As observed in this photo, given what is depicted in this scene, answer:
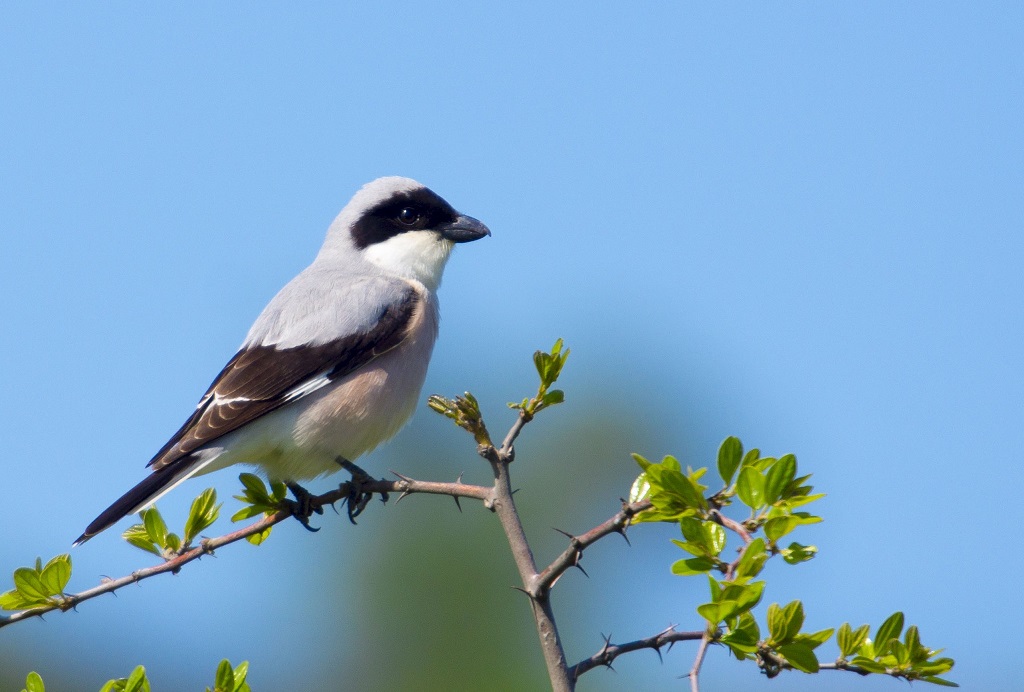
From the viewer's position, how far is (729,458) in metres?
1.86

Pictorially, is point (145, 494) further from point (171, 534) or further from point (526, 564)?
point (526, 564)

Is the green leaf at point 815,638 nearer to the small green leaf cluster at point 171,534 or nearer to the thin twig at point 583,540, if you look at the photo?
the thin twig at point 583,540

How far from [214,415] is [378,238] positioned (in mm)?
1325

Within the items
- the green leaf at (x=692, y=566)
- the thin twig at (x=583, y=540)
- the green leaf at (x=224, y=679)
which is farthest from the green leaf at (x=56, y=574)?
the green leaf at (x=692, y=566)

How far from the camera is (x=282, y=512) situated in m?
3.20

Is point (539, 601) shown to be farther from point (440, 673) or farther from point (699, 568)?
point (440, 673)

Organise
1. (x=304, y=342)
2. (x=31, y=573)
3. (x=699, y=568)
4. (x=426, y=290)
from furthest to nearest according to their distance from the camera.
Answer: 1. (x=426, y=290)
2. (x=304, y=342)
3. (x=31, y=573)
4. (x=699, y=568)

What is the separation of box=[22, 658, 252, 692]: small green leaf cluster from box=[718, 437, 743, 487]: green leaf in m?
0.94

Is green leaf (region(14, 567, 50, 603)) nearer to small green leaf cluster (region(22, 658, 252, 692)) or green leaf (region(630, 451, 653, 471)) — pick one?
small green leaf cluster (region(22, 658, 252, 692))

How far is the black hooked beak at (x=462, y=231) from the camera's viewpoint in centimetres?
489

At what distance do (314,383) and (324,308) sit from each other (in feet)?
1.14

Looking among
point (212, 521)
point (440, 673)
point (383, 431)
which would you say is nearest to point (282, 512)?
point (212, 521)

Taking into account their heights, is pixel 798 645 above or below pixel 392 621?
above

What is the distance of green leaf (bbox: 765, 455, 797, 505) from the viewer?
1772 millimetres
